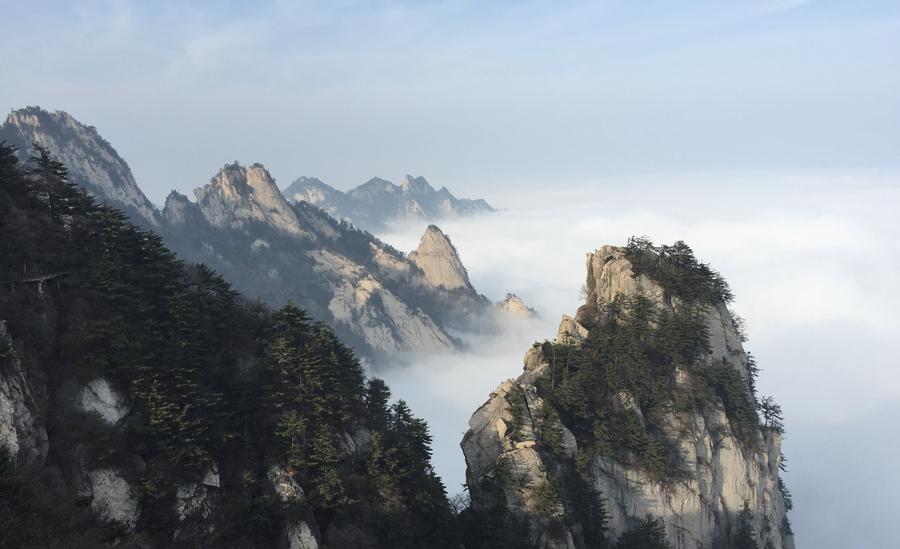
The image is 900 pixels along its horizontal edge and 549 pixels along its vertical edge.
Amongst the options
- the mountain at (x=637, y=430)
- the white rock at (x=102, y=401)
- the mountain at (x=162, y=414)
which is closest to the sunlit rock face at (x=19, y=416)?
the mountain at (x=162, y=414)

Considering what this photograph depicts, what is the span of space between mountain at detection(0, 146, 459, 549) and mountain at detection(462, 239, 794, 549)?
380 inches

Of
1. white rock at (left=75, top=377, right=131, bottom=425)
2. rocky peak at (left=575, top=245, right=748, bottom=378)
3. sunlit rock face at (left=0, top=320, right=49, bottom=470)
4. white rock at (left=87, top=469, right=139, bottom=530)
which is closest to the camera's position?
sunlit rock face at (left=0, top=320, right=49, bottom=470)

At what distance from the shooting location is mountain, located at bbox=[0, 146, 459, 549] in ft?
118

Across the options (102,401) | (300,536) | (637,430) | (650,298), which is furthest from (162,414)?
(650,298)

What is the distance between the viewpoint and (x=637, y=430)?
214 feet

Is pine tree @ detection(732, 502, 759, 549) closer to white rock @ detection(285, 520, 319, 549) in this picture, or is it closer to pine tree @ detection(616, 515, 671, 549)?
pine tree @ detection(616, 515, 671, 549)

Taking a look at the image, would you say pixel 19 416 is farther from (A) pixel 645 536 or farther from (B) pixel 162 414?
(A) pixel 645 536

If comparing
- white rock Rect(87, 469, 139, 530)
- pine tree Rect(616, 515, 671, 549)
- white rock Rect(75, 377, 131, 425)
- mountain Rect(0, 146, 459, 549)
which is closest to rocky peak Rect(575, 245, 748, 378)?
pine tree Rect(616, 515, 671, 549)

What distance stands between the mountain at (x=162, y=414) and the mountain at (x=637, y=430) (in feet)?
31.7

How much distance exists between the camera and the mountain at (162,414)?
36.0 meters

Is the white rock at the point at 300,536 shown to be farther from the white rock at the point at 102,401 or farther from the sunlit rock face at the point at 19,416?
the sunlit rock face at the point at 19,416

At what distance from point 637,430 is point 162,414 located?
44.1m

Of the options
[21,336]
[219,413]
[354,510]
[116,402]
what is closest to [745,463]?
[354,510]

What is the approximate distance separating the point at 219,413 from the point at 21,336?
12.1 m
